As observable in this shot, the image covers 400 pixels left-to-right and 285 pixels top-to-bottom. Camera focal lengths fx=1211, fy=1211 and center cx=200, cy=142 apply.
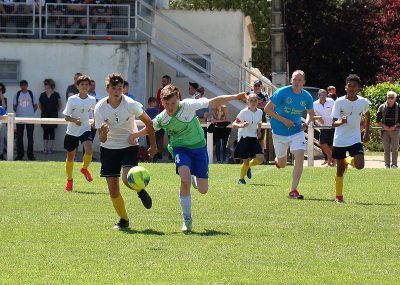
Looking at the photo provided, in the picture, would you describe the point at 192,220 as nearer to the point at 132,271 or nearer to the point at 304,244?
the point at 304,244

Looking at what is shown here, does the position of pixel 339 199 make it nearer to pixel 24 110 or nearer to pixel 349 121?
pixel 349 121

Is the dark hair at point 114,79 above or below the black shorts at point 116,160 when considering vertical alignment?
above

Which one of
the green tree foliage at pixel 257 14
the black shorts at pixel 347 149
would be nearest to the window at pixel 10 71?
the black shorts at pixel 347 149

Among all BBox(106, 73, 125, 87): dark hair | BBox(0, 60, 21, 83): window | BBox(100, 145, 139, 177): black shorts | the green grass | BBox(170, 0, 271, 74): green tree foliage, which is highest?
BBox(170, 0, 271, 74): green tree foliage

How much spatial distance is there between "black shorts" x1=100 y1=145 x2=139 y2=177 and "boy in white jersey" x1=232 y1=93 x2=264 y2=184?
8176 millimetres

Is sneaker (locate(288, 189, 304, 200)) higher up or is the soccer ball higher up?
the soccer ball

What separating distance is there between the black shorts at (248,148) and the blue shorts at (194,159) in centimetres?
834

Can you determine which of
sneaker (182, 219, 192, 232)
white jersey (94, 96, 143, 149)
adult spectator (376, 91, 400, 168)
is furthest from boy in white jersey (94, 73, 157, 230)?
adult spectator (376, 91, 400, 168)

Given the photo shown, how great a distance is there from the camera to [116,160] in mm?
14648

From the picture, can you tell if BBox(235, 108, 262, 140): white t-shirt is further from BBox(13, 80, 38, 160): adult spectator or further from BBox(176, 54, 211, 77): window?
BBox(176, 54, 211, 77): window

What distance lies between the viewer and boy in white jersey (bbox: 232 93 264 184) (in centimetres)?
2294

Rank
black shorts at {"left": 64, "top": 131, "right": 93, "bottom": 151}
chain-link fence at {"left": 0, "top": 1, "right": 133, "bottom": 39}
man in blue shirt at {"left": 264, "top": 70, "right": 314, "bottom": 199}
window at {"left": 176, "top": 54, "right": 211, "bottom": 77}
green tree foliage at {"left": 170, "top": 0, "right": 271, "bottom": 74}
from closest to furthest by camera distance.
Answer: man in blue shirt at {"left": 264, "top": 70, "right": 314, "bottom": 199} < black shorts at {"left": 64, "top": 131, "right": 93, "bottom": 151} < chain-link fence at {"left": 0, "top": 1, "right": 133, "bottom": 39} < window at {"left": 176, "top": 54, "right": 211, "bottom": 77} < green tree foliage at {"left": 170, "top": 0, "right": 271, "bottom": 74}

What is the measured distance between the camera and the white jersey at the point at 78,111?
20.8 metres

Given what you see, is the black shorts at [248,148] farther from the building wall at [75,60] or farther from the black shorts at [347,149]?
the building wall at [75,60]
